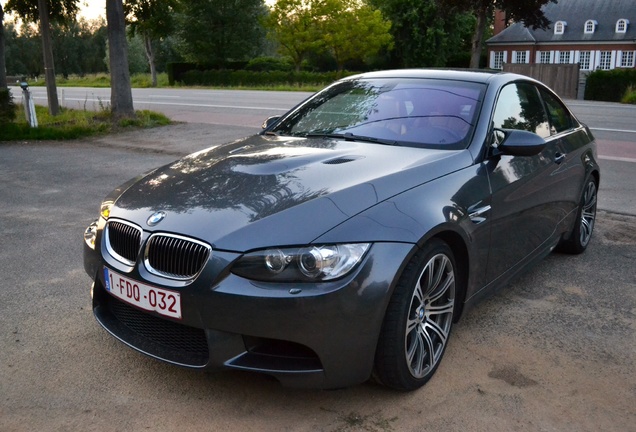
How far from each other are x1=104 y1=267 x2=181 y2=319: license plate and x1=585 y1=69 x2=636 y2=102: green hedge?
89.8 feet

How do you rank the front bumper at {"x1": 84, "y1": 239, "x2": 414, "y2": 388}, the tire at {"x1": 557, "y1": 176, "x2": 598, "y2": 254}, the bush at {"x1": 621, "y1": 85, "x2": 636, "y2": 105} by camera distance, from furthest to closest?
the bush at {"x1": 621, "y1": 85, "x2": 636, "y2": 105} < the tire at {"x1": 557, "y1": 176, "x2": 598, "y2": 254} < the front bumper at {"x1": 84, "y1": 239, "x2": 414, "y2": 388}

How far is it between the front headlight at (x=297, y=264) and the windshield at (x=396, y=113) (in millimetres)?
1309

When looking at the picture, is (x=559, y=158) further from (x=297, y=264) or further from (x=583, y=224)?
(x=297, y=264)

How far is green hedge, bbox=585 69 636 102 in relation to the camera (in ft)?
87.0

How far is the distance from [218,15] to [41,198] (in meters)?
48.2

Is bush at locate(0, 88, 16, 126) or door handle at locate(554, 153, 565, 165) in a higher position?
door handle at locate(554, 153, 565, 165)

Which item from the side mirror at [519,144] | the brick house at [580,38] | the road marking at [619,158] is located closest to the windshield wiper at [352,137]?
the side mirror at [519,144]

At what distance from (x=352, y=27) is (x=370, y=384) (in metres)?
53.9

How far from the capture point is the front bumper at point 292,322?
255 centimetres

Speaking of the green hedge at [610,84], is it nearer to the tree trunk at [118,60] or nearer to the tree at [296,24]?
the tree trunk at [118,60]

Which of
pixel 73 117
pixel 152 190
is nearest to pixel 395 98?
pixel 152 190

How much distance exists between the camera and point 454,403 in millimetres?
2941

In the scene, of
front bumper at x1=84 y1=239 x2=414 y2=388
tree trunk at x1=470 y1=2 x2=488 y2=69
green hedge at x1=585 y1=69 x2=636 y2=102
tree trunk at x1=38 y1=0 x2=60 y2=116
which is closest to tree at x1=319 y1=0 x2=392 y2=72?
green hedge at x1=585 y1=69 x2=636 y2=102

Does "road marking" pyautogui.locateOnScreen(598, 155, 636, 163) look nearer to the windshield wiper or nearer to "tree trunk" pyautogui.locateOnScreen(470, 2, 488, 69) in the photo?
the windshield wiper
